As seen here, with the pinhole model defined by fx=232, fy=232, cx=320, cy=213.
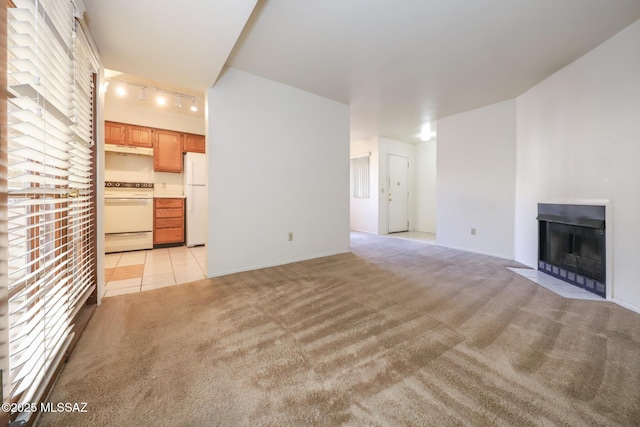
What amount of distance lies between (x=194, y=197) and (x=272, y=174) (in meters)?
2.11

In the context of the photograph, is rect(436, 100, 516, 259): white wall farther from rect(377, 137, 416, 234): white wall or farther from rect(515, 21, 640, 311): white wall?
rect(377, 137, 416, 234): white wall

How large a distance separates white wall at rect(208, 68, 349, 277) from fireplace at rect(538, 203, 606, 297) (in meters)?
2.63

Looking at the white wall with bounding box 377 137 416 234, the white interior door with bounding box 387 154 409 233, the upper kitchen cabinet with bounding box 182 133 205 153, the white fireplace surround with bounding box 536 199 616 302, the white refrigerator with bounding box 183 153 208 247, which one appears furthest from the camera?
the white interior door with bounding box 387 154 409 233

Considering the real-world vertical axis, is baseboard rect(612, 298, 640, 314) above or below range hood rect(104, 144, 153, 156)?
below

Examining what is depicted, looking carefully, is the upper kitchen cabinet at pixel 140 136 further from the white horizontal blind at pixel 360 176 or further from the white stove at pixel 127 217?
the white horizontal blind at pixel 360 176

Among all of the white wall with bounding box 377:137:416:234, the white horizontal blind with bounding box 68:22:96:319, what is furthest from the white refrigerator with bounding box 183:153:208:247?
the white wall with bounding box 377:137:416:234

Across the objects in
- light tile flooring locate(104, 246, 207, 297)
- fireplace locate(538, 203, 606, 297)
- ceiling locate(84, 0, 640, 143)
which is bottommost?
light tile flooring locate(104, 246, 207, 297)

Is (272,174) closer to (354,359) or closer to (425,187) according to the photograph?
(354,359)

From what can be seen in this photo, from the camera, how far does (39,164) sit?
3.50ft

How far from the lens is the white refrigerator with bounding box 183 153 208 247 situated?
4340 mm

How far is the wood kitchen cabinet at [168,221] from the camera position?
4.21m

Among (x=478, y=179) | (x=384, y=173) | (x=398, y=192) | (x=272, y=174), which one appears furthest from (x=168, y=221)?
(x=478, y=179)

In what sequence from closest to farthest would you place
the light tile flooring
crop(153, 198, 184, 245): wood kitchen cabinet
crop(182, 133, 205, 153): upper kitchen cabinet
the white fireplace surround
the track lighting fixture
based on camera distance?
the white fireplace surround → the light tile flooring → the track lighting fixture → crop(153, 198, 184, 245): wood kitchen cabinet → crop(182, 133, 205, 153): upper kitchen cabinet

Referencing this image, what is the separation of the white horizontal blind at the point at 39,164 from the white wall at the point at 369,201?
501 centimetres
